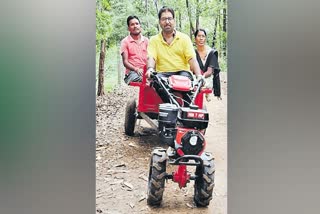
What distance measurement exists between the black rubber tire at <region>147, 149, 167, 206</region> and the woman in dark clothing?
0.62 metres

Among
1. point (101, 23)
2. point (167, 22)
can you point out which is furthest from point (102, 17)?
point (167, 22)

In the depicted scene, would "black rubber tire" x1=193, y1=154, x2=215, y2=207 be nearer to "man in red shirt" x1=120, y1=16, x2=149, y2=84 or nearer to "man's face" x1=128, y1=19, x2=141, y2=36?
"man in red shirt" x1=120, y1=16, x2=149, y2=84

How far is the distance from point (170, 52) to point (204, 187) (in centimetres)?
96

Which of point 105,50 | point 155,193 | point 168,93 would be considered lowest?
point 155,193

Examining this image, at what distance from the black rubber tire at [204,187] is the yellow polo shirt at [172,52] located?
718mm

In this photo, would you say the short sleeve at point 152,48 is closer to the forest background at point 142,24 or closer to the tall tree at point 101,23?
the forest background at point 142,24

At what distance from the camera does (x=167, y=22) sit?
296 centimetres
